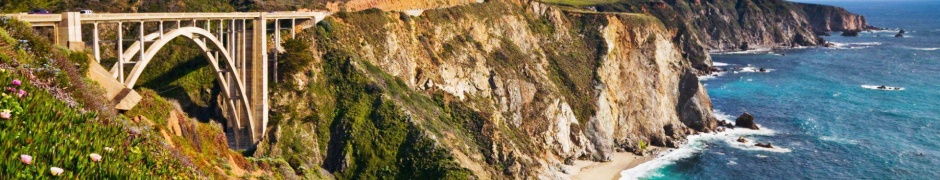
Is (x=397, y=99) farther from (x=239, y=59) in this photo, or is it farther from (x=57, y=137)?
(x=57, y=137)

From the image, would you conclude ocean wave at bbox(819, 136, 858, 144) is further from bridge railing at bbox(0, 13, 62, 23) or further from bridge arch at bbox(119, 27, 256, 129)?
bridge railing at bbox(0, 13, 62, 23)

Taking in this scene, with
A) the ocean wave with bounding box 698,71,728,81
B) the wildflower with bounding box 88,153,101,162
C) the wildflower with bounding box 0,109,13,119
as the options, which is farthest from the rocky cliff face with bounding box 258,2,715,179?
the wildflower with bounding box 88,153,101,162

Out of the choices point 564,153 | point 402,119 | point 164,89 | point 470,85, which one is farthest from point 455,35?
point 164,89

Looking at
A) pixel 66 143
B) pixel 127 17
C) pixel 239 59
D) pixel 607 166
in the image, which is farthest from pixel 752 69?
pixel 66 143

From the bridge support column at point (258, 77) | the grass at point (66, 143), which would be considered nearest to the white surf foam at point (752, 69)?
the bridge support column at point (258, 77)

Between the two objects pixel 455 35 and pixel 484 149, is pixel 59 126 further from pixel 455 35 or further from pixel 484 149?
pixel 455 35
